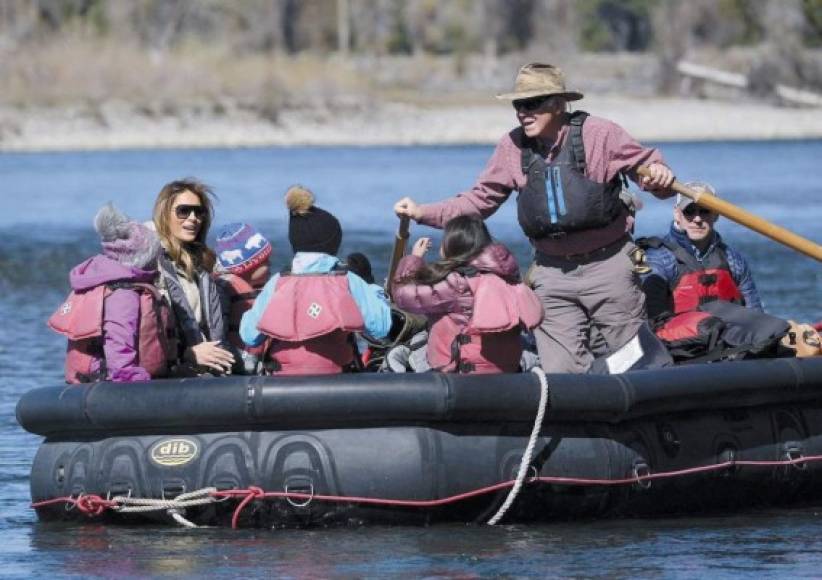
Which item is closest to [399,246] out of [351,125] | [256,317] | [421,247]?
[421,247]

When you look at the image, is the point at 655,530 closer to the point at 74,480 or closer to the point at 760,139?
the point at 74,480

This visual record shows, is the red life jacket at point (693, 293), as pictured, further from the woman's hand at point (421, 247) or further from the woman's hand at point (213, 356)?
the woman's hand at point (213, 356)

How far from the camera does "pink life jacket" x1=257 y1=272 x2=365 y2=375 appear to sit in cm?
768

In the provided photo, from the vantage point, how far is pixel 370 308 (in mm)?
7824

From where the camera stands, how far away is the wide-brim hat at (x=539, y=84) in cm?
796

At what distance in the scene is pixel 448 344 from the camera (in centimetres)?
783

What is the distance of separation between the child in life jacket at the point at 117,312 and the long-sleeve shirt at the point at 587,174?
1070 mm

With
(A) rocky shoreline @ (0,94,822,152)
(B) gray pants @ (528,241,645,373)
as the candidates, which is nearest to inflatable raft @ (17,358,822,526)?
(B) gray pants @ (528,241,645,373)

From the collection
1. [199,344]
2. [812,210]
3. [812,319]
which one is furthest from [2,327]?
[812,210]

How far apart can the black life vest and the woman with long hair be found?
1.23m

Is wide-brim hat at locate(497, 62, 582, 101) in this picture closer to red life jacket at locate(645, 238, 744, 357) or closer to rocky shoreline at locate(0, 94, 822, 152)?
red life jacket at locate(645, 238, 744, 357)

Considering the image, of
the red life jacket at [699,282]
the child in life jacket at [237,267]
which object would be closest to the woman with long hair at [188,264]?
the child in life jacket at [237,267]

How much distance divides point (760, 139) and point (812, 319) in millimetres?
34580

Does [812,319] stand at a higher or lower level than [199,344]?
lower
